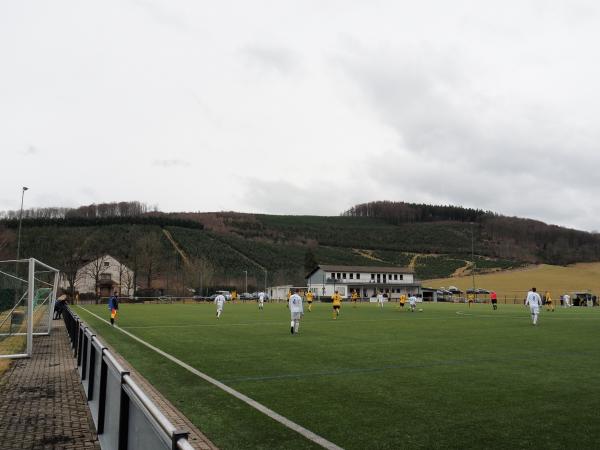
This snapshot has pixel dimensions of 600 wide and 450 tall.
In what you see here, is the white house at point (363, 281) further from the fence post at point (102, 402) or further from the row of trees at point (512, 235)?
the fence post at point (102, 402)

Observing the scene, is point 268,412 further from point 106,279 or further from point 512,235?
point 512,235

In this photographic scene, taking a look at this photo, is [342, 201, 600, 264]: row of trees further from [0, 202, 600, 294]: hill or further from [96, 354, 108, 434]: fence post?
[96, 354, 108, 434]: fence post

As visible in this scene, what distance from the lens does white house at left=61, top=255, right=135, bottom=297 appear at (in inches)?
3719

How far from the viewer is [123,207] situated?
16175 cm

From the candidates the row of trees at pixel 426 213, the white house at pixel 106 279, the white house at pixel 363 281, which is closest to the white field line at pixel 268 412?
the white house at pixel 106 279

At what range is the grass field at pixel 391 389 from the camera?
6.61m

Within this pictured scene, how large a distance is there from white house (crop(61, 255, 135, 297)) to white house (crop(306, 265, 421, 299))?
1380 inches

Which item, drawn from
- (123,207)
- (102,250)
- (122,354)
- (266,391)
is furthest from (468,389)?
(123,207)

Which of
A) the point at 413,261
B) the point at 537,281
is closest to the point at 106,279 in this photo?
the point at 413,261

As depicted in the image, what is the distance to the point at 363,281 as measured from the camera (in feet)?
337

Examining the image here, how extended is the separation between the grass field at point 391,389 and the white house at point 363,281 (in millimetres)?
81921

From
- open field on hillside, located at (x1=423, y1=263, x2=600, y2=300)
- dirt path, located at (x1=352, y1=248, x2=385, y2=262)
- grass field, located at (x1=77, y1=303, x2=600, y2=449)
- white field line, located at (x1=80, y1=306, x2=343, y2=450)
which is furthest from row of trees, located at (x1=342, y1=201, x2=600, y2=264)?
white field line, located at (x1=80, y1=306, x2=343, y2=450)

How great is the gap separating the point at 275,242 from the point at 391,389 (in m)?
145

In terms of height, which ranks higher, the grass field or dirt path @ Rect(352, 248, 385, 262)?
dirt path @ Rect(352, 248, 385, 262)
